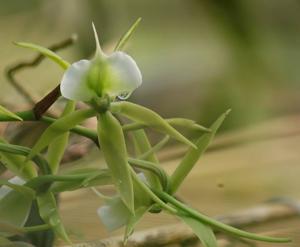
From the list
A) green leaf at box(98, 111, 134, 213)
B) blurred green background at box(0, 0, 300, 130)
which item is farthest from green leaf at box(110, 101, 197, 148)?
blurred green background at box(0, 0, 300, 130)

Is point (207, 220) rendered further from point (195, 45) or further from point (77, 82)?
point (195, 45)

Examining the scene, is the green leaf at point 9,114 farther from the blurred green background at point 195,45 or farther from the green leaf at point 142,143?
the blurred green background at point 195,45

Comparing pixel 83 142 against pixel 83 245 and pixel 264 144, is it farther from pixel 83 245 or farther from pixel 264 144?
pixel 264 144

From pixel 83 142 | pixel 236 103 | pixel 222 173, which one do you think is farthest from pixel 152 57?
pixel 83 142

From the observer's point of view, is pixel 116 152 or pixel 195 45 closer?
pixel 116 152

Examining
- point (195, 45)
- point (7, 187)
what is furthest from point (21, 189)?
point (195, 45)

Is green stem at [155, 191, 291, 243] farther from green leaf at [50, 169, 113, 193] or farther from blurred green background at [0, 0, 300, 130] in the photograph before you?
blurred green background at [0, 0, 300, 130]

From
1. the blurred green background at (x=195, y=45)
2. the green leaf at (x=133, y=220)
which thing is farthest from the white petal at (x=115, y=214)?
the blurred green background at (x=195, y=45)
